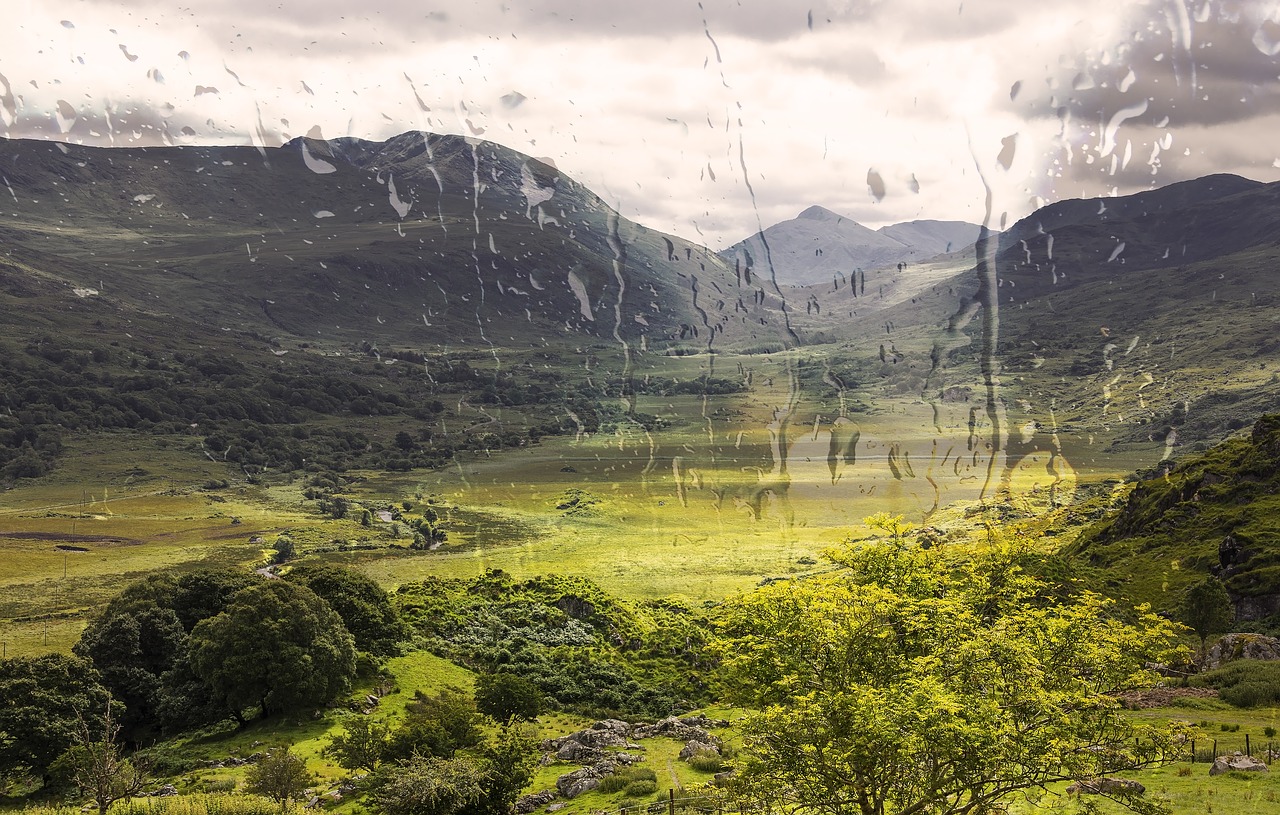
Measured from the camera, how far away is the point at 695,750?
1676 inches

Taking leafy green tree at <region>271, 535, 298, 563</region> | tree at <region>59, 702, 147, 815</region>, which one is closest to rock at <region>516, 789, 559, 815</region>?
tree at <region>59, 702, 147, 815</region>

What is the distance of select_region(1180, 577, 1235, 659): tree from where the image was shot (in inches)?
2067

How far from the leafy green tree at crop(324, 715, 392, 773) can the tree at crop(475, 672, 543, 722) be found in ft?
26.9

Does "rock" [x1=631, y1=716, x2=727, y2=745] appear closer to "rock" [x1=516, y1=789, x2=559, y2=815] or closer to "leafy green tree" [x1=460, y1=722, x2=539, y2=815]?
"rock" [x1=516, y1=789, x2=559, y2=815]

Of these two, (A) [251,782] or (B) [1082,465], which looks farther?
(B) [1082,465]

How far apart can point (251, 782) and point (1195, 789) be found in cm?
3630

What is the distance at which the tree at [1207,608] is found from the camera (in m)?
52.5

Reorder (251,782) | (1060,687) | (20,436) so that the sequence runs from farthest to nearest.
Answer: (20,436) → (251,782) → (1060,687)

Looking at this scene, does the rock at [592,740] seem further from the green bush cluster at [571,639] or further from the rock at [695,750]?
the green bush cluster at [571,639]

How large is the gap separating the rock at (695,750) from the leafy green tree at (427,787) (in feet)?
36.1

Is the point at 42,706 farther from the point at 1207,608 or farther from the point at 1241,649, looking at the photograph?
Answer: the point at 1207,608

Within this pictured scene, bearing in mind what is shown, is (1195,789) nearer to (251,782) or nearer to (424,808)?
(424,808)

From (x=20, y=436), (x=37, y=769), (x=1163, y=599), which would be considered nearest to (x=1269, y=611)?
(x=1163, y=599)

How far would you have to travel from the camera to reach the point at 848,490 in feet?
527
